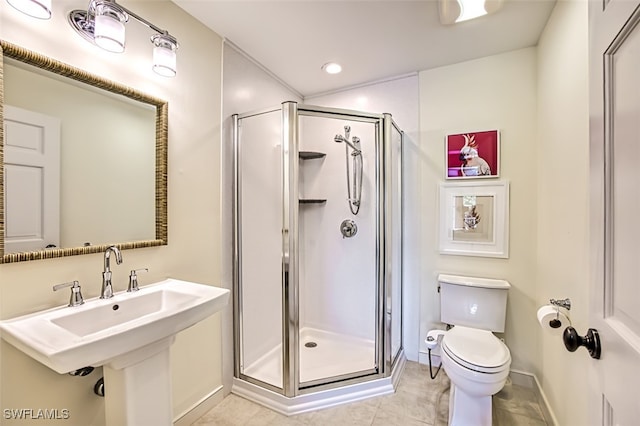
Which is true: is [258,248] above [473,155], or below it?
below

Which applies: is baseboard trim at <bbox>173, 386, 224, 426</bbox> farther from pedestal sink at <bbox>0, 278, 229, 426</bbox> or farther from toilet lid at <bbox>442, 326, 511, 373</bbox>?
toilet lid at <bbox>442, 326, 511, 373</bbox>

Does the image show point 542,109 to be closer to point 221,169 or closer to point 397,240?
point 397,240

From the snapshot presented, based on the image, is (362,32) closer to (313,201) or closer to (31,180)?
(313,201)

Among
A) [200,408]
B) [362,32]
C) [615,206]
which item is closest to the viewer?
[615,206]

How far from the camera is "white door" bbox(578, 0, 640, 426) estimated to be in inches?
22.2

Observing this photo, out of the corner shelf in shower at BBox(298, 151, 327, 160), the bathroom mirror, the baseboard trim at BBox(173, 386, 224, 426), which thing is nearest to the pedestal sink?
the bathroom mirror

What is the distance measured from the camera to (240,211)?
2037 millimetres

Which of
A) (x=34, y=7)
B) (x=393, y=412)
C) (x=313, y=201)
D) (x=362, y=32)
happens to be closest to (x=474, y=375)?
(x=393, y=412)

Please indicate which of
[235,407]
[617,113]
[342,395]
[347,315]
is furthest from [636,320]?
[347,315]

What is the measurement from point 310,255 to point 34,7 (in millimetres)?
2218

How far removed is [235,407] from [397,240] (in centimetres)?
162

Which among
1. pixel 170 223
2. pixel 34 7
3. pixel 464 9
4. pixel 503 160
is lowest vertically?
pixel 170 223

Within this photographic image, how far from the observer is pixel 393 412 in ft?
5.81

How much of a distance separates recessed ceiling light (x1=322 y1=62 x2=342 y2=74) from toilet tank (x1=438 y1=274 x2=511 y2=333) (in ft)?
6.12
